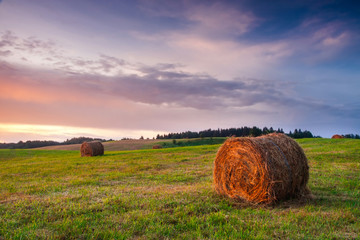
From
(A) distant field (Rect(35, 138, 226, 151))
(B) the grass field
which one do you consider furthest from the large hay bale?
(A) distant field (Rect(35, 138, 226, 151))

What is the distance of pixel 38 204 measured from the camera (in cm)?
824

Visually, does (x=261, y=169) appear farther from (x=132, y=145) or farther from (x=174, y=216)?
(x=132, y=145)

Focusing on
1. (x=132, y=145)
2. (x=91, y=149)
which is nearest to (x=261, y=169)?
(x=91, y=149)

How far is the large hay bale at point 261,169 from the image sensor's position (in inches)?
326

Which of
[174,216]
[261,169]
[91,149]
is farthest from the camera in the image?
[91,149]

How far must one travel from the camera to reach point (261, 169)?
841cm

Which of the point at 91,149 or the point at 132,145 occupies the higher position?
the point at 91,149

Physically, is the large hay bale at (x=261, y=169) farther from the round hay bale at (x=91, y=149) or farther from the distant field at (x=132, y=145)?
the distant field at (x=132, y=145)

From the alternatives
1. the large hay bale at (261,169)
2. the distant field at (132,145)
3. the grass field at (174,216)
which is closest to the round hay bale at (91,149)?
the distant field at (132,145)

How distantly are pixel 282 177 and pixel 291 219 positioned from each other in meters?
2.09

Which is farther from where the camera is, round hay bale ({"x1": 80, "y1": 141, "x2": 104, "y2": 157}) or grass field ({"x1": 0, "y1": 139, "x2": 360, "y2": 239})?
round hay bale ({"x1": 80, "y1": 141, "x2": 104, "y2": 157})

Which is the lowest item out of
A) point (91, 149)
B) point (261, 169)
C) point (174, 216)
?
point (174, 216)

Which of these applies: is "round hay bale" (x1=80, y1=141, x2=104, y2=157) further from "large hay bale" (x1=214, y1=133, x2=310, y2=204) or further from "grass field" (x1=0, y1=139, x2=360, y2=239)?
"large hay bale" (x1=214, y1=133, x2=310, y2=204)

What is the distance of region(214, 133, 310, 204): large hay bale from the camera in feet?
27.1
